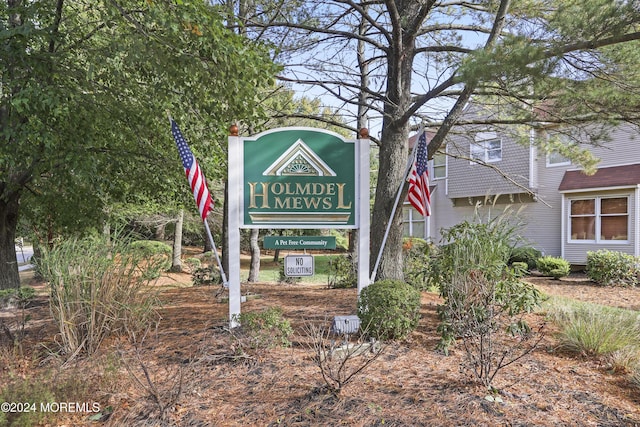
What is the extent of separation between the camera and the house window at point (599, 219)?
13.9 m

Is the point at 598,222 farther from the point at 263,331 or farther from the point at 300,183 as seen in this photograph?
the point at 263,331

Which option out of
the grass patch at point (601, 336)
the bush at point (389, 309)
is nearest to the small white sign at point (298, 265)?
the bush at point (389, 309)

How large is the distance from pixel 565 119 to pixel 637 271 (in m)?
8.57

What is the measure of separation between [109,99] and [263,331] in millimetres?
4364

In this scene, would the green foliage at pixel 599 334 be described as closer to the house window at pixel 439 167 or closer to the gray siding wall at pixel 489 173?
the gray siding wall at pixel 489 173

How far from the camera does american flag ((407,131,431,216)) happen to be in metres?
5.54

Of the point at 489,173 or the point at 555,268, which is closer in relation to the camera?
the point at 555,268

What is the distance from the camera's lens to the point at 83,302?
4.39 metres

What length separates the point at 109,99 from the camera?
6.22 m

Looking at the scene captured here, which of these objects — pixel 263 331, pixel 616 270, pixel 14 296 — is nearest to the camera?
pixel 263 331

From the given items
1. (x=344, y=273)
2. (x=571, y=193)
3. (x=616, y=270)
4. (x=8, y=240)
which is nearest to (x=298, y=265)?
(x=344, y=273)

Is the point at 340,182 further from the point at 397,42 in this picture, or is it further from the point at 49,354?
the point at 49,354

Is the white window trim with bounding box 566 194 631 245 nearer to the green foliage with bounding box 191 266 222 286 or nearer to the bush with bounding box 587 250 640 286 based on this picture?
the bush with bounding box 587 250 640 286

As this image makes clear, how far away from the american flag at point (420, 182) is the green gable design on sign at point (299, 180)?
2.73 feet
